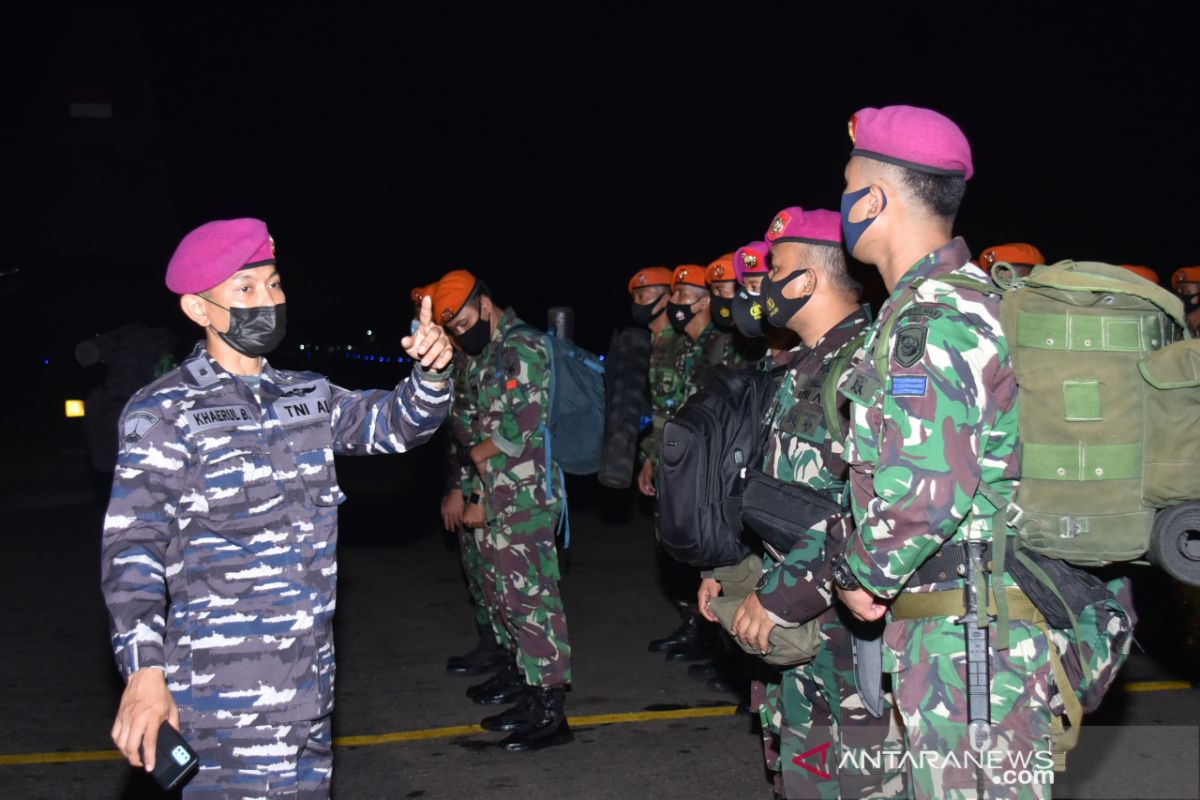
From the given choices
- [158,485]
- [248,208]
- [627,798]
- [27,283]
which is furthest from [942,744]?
[248,208]

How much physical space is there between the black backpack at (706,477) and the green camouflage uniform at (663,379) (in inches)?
169

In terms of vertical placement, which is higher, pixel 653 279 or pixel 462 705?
pixel 653 279

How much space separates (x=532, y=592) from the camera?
19.2ft

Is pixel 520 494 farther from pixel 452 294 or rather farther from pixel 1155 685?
pixel 1155 685

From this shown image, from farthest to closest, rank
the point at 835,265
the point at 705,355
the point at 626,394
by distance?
the point at 626,394, the point at 705,355, the point at 835,265

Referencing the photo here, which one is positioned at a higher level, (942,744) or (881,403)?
(881,403)

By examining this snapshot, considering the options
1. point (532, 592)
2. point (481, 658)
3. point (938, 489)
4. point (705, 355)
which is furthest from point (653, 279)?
point (938, 489)

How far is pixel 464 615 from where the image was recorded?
823 centimetres

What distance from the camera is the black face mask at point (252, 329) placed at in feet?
11.3

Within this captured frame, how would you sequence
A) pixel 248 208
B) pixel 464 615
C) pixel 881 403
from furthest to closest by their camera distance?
pixel 248 208
pixel 464 615
pixel 881 403

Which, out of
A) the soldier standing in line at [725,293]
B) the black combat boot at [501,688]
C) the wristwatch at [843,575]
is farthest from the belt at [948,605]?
the soldier standing in line at [725,293]

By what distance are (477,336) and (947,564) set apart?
12.4 feet

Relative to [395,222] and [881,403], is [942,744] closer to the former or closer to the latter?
[881,403]

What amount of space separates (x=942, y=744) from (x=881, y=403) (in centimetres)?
82
